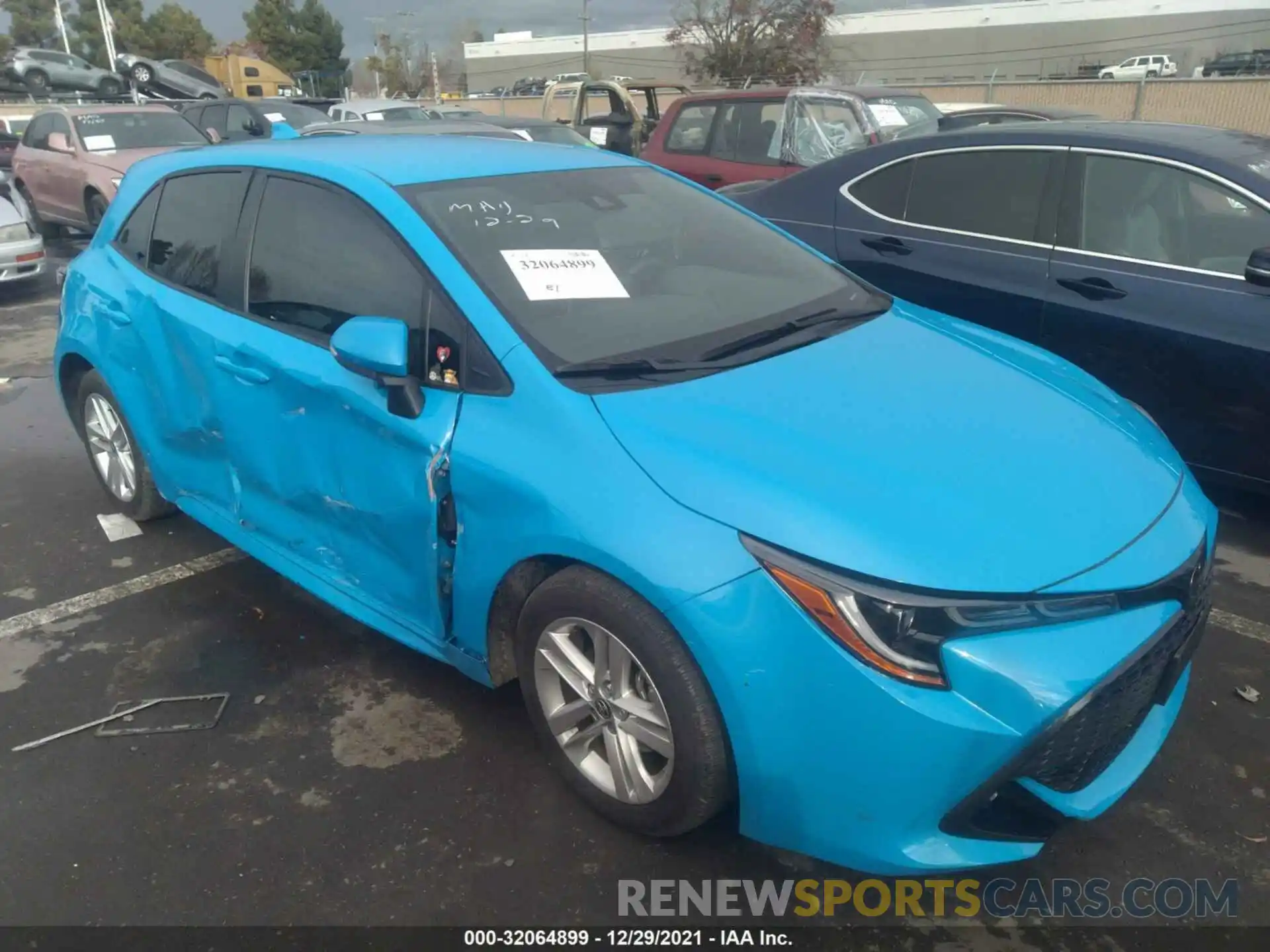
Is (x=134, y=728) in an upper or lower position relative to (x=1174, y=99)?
lower

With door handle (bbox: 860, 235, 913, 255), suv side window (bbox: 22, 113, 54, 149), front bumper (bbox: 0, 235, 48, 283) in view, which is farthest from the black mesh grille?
suv side window (bbox: 22, 113, 54, 149)

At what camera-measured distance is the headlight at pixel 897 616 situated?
197cm

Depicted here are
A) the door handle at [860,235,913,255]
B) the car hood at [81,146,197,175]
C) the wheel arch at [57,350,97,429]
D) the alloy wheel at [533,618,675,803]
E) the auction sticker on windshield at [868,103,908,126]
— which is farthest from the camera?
the car hood at [81,146,197,175]

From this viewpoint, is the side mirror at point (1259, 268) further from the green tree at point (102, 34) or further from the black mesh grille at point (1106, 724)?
the green tree at point (102, 34)

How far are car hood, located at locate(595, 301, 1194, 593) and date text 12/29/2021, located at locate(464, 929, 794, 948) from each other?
3.02 ft

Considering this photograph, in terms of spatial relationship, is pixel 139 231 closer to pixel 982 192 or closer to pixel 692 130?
pixel 982 192

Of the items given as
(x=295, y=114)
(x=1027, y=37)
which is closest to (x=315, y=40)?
(x=1027, y=37)

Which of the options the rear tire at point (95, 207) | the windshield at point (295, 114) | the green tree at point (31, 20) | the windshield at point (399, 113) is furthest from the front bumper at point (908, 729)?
the green tree at point (31, 20)

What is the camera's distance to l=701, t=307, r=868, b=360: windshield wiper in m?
2.68

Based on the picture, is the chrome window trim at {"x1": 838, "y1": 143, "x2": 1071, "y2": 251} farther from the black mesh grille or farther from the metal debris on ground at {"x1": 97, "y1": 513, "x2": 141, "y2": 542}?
the metal debris on ground at {"x1": 97, "y1": 513, "x2": 141, "y2": 542}

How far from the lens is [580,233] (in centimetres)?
296

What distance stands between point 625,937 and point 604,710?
0.51 metres

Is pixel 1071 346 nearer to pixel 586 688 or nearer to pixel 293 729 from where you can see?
pixel 586 688

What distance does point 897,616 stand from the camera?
1976 mm
